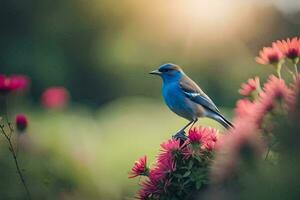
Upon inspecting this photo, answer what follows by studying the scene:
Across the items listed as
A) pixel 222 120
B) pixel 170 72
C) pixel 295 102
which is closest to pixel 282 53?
pixel 295 102

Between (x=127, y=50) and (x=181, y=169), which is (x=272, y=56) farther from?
(x=127, y=50)

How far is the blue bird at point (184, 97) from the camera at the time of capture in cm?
496

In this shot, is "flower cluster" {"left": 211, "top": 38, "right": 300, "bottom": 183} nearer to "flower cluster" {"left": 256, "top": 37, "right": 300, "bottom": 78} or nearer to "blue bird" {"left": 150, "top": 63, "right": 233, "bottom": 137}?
"flower cluster" {"left": 256, "top": 37, "right": 300, "bottom": 78}

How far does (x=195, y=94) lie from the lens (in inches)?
199

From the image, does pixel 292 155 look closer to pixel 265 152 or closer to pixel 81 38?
pixel 265 152

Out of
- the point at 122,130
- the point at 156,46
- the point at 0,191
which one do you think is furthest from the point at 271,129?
the point at 156,46

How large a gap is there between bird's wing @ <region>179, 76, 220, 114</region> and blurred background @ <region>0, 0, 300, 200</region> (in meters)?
3.93

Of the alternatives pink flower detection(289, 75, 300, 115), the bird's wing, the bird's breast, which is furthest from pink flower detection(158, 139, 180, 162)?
the bird's breast

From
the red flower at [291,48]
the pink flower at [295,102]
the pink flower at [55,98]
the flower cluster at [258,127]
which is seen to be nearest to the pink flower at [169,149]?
the flower cluster at [258,127]

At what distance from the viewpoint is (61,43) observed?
1416 centimetres

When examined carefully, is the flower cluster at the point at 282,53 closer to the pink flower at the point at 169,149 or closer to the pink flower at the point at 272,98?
the pink flower at the point at 272,98

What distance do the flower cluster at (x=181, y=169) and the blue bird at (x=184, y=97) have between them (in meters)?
1.83

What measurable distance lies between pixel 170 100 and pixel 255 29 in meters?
8.84

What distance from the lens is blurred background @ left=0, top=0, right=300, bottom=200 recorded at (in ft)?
34.6
